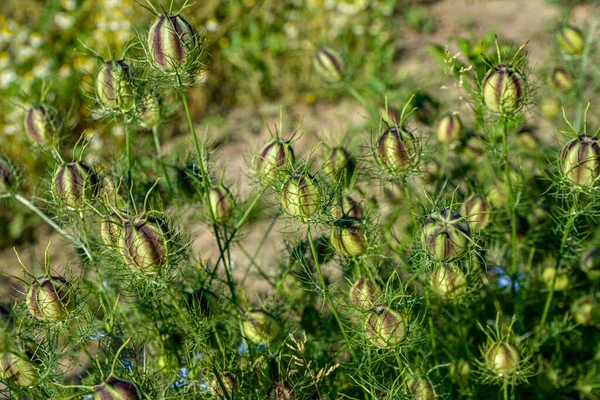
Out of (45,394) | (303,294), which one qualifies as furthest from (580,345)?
(45,394)

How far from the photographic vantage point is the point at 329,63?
84.0 inches

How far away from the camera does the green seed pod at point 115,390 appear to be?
111 cm

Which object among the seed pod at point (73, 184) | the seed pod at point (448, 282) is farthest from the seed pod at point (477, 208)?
the seed pod at point (73, 184)

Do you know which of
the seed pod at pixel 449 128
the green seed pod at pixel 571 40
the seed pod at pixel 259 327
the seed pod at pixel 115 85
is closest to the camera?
the seed pod at pixel 115 85

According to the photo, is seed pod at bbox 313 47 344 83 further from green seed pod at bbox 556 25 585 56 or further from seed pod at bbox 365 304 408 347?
seed pod at bbox 365 304 408 347

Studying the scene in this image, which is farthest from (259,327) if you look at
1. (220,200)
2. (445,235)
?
(445,235)

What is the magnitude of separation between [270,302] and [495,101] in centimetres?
78

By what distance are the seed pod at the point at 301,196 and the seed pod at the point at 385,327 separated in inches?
9.5

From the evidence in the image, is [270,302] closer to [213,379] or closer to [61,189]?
[213,379]

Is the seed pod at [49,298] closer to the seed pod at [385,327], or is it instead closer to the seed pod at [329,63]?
the seed pod at [385,327]

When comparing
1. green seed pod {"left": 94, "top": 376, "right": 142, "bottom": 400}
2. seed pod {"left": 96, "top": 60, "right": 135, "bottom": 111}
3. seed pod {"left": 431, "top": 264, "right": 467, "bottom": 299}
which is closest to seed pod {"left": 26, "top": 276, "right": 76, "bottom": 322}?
green seed pod {"left": 94, "top": 376, "right": 142, "bottom": 400}

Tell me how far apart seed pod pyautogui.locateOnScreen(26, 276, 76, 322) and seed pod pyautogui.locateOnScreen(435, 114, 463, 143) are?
107 cm

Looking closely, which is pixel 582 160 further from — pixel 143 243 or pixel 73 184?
pixel 73 184

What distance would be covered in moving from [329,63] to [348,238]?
Result: 2.86 ft
